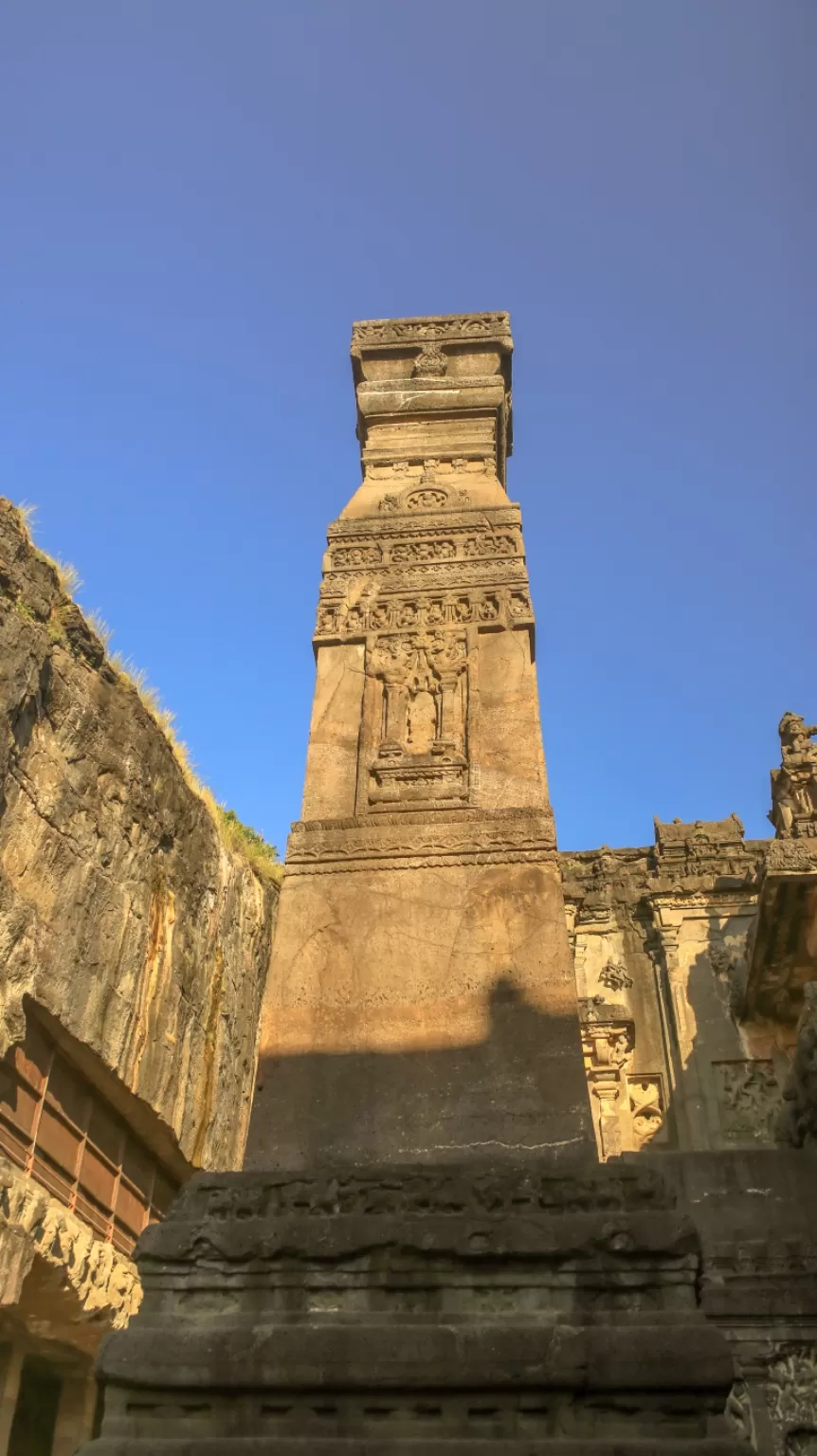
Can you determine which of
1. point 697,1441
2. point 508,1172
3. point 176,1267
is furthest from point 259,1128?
point 697,1441

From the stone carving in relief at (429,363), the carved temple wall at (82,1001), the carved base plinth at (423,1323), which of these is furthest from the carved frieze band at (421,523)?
the carved temple wall at (82,1001)

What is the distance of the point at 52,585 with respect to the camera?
1039 cm

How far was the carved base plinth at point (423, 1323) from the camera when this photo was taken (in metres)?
2.99

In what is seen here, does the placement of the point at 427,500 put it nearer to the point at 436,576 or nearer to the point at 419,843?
the point at 436,576

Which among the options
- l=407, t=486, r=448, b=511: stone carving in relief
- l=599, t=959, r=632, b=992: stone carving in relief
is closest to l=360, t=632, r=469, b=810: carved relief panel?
l=407, t=486, r=448, b=511: stone carving in relief

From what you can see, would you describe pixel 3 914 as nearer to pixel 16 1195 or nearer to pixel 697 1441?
pixel 16 1195

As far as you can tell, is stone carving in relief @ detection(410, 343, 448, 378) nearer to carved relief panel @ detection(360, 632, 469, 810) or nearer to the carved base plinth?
carved relief panel @ detection(360, 632, 469, 810)

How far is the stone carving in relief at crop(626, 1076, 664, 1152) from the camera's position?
42.4ft

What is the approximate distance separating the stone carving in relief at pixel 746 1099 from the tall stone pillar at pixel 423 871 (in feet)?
28.4

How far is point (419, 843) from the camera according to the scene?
4.90 metres

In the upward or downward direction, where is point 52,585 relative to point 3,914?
upward

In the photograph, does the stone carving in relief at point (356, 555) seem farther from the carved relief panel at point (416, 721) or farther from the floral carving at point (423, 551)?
the carved relief panel at point (416, 721)

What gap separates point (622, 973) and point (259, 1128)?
35.5 ft

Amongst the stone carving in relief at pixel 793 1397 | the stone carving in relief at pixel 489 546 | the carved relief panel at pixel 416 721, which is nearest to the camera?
the stone carving in relief at pixel 793 1397
